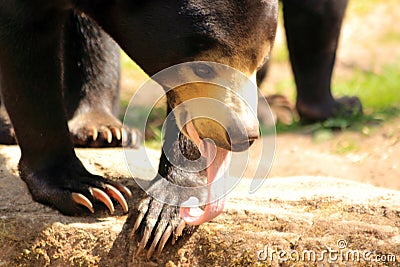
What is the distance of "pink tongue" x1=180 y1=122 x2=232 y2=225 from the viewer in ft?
A: 12.3

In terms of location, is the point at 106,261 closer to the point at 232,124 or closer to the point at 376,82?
the point at 232,124

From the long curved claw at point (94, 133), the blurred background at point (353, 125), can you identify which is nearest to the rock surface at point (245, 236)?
the long curved claw at point (94, 133)

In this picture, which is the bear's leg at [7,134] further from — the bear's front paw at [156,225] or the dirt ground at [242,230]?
the bear's front paw at [156,225]

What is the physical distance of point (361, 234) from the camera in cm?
369

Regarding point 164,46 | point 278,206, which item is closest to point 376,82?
point 278,206

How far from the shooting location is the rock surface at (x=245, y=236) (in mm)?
3639

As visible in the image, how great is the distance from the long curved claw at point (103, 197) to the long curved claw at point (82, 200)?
0.05 meters

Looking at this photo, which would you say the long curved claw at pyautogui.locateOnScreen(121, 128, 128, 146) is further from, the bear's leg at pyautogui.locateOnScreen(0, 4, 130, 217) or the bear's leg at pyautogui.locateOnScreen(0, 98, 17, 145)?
the bear's leg at pyautogui.locateOnScreen(0, 4, 130, 217)

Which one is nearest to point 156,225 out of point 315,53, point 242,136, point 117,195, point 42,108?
point 117,195

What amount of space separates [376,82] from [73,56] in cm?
407

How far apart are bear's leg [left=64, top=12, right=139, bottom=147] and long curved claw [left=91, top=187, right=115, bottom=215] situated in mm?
1228

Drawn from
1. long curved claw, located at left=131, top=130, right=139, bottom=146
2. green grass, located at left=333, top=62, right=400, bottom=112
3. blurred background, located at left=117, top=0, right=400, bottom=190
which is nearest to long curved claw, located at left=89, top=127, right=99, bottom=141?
long curved claw, located at left=131, top=130, right=139, bottom=146

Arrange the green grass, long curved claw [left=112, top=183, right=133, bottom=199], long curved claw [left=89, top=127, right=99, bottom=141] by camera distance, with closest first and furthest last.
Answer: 1. long curved claw [left=112, top=183, right=133, bottom=199]
2. long curved claw [left=89, top=127, right=99, bottom=141]
3. the green grass

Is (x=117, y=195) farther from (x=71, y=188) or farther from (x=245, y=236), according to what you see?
(x=245, y=236)
